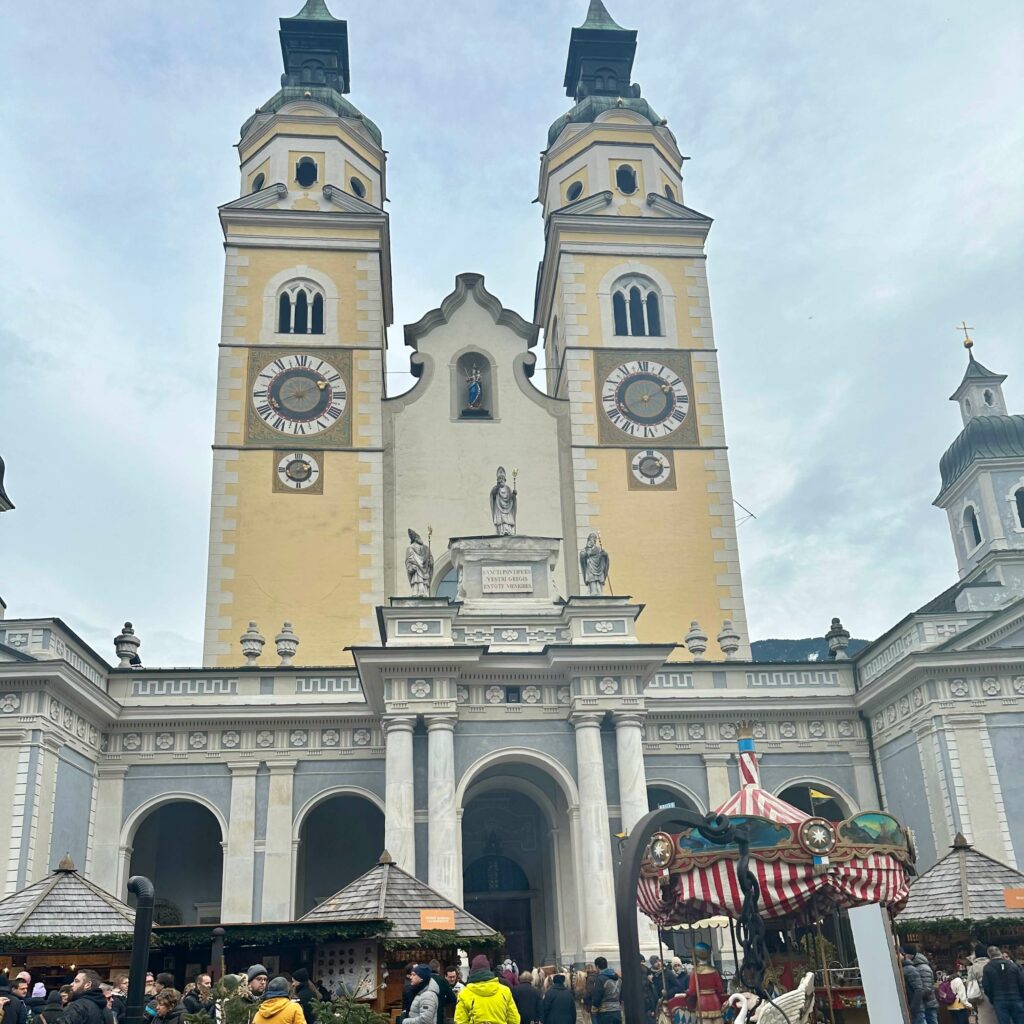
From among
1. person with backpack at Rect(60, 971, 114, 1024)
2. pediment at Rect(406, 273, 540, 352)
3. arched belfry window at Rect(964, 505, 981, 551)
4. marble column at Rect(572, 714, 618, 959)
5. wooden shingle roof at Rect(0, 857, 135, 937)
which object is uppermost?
pediment at Rect(406, 273, 540, 352)

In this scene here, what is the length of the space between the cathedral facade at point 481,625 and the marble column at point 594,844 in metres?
0.08

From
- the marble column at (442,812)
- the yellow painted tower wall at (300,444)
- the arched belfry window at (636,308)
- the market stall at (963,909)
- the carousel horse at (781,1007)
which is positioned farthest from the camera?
the arched belfry window at (636,308)

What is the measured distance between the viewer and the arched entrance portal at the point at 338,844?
98.0ft

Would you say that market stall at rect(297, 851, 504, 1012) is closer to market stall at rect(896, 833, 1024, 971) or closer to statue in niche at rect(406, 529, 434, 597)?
market stall at rect(896, 833, 1024, 971)

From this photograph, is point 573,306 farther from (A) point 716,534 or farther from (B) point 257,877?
(B) point 257,877

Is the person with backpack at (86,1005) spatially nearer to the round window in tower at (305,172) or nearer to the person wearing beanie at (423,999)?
the person wearing beanie at (423,999)

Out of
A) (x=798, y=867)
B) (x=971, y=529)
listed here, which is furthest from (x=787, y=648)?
(x=798, y=867)

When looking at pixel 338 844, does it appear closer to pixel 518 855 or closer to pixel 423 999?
pixel 518 855

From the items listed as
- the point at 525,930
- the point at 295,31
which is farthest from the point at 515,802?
the point at 295,31

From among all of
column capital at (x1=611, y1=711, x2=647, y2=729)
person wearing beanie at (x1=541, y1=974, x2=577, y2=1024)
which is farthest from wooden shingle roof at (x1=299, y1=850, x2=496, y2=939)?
column capital at (x1=611, y1=711, x2=647, y2=729)

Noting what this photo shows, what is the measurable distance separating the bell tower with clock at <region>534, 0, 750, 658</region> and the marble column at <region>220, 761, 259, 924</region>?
12.3 metres

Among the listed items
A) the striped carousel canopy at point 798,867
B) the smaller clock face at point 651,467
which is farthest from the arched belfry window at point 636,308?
the striped carousel canopy at point 798,867

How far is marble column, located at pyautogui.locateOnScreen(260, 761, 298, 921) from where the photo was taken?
26828mm

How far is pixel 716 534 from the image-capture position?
120 ft
